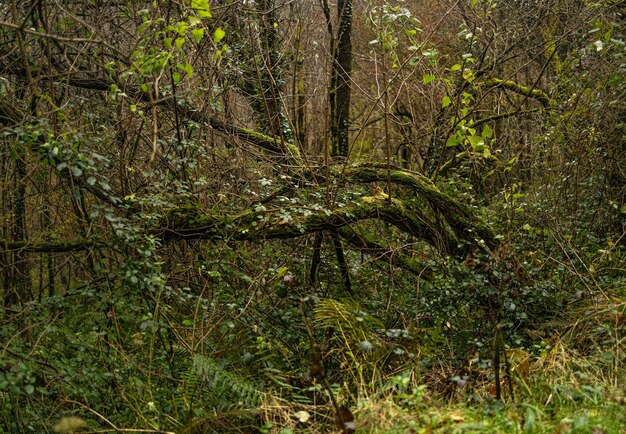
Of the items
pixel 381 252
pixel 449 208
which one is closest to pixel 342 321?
pixel 381 252

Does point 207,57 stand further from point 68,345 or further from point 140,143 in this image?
point 68,345

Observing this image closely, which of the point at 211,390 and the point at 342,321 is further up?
the point at 342,321

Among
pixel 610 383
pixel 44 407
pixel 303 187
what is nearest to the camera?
pixel 610 383

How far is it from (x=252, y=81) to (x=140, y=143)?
2.12 m

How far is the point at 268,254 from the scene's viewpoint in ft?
22.3

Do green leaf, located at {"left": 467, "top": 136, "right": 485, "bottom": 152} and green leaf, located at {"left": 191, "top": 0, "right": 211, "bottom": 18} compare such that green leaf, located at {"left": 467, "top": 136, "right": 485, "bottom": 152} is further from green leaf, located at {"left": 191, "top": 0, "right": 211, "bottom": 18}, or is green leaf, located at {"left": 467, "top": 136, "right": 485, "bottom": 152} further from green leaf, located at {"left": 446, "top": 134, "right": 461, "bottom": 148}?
green leaf, located at {"left": 191, "top": 0, "right": 211, "bottom": 18}

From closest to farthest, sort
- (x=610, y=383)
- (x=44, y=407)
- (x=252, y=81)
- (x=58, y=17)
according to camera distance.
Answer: (x=610, y=383) < (x=44, y=407) < (x=58, y=17) < (x=252, y=81)

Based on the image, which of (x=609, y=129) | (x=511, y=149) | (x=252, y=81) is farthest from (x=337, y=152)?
(x=609, y=129)

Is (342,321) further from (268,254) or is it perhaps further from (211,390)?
(268,254)

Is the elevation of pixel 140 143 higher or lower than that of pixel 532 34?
lower

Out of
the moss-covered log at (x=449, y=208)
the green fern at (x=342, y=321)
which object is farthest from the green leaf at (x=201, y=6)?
the moss-covered log at (x=449, y=208)

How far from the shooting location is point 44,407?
5.12m

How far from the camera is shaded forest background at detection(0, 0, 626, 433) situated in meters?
4.30

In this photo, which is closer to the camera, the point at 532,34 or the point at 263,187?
the point at 263,187
